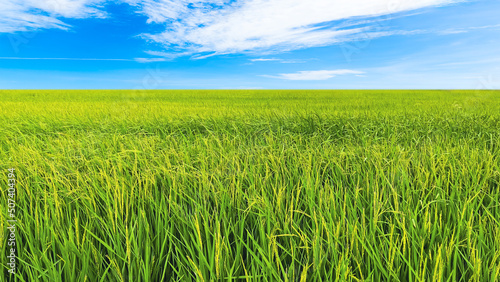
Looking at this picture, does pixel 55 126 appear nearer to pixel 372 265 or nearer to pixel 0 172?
pixel 0 172

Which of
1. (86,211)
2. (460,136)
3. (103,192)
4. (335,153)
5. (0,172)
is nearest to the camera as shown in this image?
(86,211)

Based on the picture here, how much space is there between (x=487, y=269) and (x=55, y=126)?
5410 mm

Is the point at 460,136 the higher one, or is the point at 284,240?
the point at 460,136

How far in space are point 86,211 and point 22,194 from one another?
0.64 metres

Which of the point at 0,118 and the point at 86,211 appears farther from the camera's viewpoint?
the point at 0,118

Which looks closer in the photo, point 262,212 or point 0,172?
point 262,212

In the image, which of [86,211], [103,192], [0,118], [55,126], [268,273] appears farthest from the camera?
[0,118]

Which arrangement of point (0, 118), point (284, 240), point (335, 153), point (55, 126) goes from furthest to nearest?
1. point (0, 118)
2. point (55, 126)
3. point (335, 153)
4. point (284, 240)

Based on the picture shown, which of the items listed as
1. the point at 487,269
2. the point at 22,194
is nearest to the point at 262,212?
the point at 487,269

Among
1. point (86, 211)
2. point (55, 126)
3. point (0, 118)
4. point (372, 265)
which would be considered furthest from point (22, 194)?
point (0, 118)

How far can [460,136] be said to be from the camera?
12.4ft

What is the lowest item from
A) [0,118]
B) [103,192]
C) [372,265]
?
[372,265]

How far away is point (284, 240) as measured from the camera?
1263mm

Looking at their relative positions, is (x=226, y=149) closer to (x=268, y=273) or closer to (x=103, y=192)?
(x=103, y=192)
